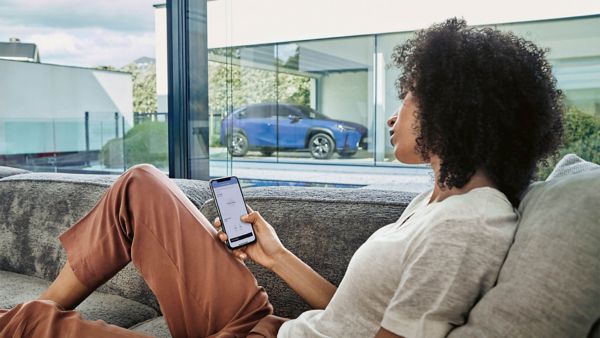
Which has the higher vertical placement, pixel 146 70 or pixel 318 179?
pixel 146 70

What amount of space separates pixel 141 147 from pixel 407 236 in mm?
2492

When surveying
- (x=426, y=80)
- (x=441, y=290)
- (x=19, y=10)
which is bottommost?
(x=441, y=290)

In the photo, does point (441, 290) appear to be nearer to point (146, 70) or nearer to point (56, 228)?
point (56, 228)

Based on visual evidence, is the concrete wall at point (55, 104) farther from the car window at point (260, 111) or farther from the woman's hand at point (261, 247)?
the woman's hand at point (261, 247)

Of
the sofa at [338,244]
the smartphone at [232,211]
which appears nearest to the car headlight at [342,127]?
the sofa at [338,244]

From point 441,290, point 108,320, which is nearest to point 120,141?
point 108,320

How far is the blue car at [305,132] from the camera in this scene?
14.1ft

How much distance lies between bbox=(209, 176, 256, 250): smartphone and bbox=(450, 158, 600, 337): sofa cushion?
22.5 inches

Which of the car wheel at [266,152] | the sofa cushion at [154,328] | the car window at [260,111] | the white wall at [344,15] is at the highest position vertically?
the white wall at [344,15]

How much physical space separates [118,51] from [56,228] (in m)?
1.99

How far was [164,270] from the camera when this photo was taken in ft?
4.05

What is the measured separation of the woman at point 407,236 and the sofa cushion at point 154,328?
18 centimetres

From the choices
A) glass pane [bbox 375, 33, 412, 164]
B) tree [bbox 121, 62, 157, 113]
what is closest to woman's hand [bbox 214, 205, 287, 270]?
tree [bbox 121, 62, 157, 113]

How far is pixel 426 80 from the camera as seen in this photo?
3.26 feet
